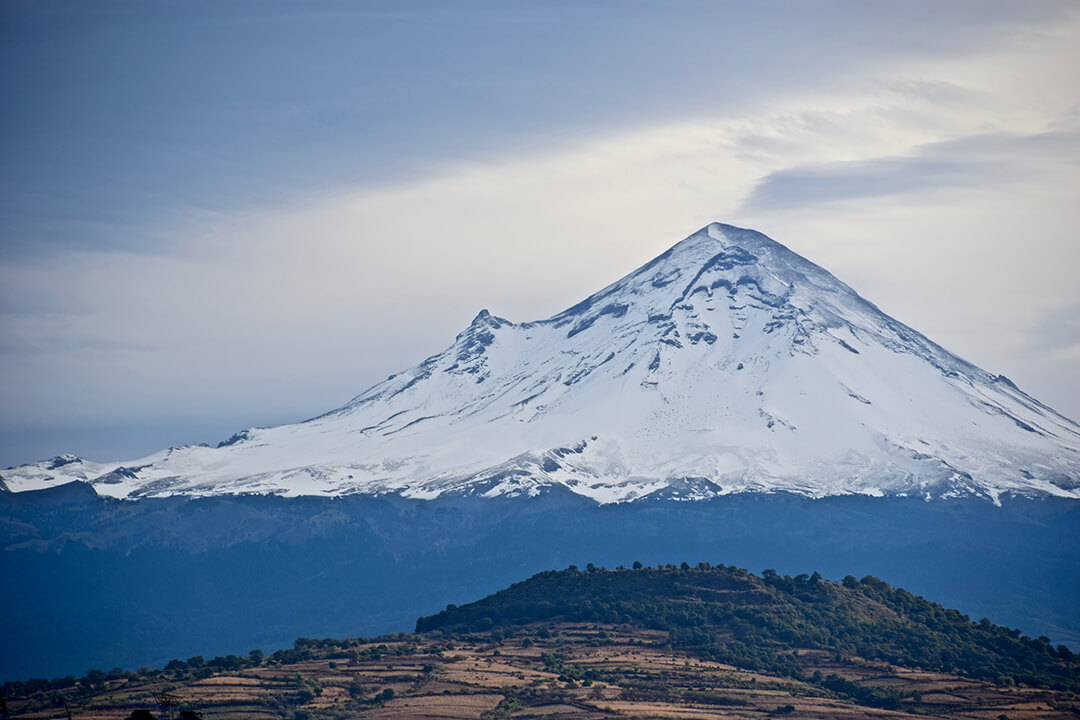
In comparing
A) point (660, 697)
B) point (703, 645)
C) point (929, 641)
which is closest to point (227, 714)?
point (660, 697)

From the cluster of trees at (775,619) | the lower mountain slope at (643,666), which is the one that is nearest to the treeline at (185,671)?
the lower mountain slope at (643,666)

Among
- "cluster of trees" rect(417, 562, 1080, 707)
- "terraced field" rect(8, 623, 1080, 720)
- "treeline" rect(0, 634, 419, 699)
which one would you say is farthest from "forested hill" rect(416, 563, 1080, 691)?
"treeline" rect(0, 634, 419, 699)

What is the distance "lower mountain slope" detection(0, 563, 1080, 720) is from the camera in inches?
3999

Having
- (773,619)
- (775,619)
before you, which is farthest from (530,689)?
(775,619)

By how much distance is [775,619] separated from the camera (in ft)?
409

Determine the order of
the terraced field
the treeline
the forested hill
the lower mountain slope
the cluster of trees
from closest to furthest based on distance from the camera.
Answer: the terraced field < the lower mountain slope < the treeline < the cluster of trees < the forested hill

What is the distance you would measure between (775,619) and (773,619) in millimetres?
156

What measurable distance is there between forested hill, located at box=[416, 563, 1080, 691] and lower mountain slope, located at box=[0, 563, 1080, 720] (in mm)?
179

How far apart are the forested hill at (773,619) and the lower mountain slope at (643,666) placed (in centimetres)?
18

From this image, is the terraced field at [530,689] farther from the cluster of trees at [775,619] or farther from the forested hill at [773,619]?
the forested hill at [773,619]

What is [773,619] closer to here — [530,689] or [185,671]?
[530,689]

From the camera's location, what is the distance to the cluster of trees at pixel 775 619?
11925cm

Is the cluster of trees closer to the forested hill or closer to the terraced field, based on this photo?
the forested hill

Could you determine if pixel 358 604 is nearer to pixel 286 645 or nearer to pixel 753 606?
pixel 286 645
